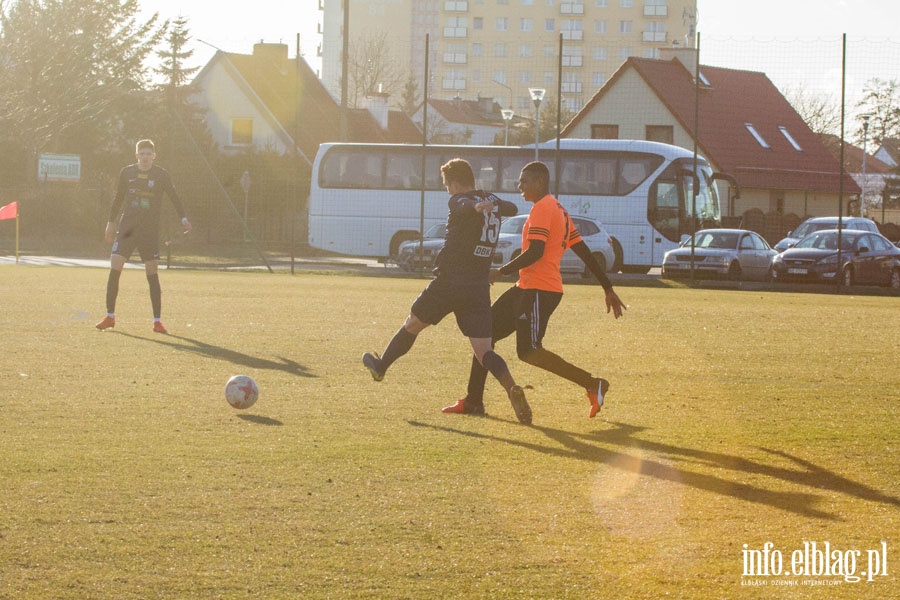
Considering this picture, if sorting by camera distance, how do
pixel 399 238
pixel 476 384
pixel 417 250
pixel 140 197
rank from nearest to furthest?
pixel 476 384 → pixel 140 197 → pixel 417 250 → pixel 399 238

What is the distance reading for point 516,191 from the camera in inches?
1416

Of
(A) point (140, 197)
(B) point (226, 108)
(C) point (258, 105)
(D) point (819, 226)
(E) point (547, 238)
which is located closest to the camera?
(E) point (547, 238)

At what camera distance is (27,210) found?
4391 centimetres

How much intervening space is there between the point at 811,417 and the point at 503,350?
4592mm

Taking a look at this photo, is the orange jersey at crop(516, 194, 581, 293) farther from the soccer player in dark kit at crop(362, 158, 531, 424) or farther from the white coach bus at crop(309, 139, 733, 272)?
the white coach bus at crop(309, 139, 733, 272)

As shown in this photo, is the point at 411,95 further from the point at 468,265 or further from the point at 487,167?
the point at 468,265

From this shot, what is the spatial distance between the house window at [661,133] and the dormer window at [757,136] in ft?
17.1

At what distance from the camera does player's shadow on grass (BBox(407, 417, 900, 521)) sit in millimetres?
5887

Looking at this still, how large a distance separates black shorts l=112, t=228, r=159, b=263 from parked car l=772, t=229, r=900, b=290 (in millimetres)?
18253

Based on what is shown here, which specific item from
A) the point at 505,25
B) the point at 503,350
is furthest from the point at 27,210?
the point at 505,25

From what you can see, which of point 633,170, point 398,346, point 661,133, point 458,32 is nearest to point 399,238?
point 633,170

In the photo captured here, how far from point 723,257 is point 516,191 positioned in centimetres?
897

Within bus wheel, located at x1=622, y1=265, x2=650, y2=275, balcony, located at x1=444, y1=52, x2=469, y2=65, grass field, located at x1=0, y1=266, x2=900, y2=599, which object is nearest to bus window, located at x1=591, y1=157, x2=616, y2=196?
bus wheel, located at x1=622, y1=265, x2=650, y2=275

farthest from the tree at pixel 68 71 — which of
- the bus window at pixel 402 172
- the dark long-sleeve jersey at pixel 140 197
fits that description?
the dark long-sleeve jersey at pixel 140 197
